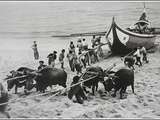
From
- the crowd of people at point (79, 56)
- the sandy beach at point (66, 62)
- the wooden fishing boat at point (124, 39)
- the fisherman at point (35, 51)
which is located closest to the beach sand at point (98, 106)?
the sandy beach at point (66, 62)

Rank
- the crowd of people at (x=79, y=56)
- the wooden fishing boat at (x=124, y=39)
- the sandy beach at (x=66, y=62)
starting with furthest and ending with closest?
1. the wooden fishing boat at (x=124, y=39)
2. the crowd of people at (x=79, y=56)
3. the sandy beach at (x=66, y=62)

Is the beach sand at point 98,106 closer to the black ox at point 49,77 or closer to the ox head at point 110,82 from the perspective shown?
the ox head at point 110,82

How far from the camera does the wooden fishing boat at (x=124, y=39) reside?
9559 millimetres

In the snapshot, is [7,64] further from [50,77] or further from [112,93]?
[112,93]

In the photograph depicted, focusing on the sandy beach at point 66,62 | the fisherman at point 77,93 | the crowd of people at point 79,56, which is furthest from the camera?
the crowd of people at point 79,56

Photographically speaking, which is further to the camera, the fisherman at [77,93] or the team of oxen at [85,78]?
the team of oxen at [85,78]

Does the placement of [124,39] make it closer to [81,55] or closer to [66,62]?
[81,55]

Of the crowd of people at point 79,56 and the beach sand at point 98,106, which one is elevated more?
the crowd of people at point 79,56

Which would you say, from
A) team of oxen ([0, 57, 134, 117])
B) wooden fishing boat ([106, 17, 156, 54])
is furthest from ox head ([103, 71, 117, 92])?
wooden fishing boat ([106, 17, 156, 54])

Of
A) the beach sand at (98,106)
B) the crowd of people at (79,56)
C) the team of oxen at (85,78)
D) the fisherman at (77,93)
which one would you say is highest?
the crowd of people at (79,56)

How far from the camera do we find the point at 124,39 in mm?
9688

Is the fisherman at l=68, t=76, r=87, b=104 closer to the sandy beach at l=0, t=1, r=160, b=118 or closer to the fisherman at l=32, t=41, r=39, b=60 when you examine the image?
the sandy beach at l=0, t=1, r=160, b=118

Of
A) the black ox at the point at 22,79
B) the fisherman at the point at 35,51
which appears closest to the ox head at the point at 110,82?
the black ox at the point at 22,79

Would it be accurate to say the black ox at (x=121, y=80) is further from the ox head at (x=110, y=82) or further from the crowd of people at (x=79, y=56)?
the crowd of people at (x=79, y=56)
